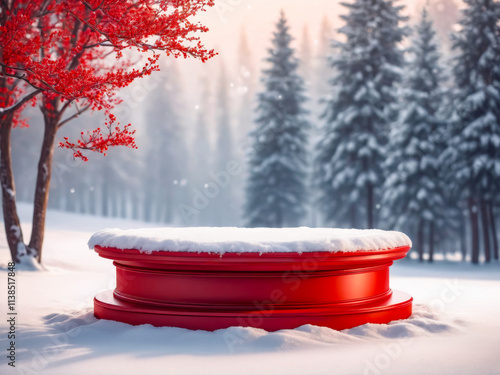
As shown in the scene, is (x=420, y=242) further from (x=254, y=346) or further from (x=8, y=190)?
(x=254, y=346)

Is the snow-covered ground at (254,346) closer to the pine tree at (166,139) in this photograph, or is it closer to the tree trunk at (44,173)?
the tree trunk at (44,173)

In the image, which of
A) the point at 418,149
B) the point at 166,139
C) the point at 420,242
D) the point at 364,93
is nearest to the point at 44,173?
the point at 364,93

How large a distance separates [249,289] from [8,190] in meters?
9.01

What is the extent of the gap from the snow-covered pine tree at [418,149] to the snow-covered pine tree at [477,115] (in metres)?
1.18

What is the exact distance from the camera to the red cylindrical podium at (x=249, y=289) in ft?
21.1

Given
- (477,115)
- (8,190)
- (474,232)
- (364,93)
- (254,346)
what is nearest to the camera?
(254,346)

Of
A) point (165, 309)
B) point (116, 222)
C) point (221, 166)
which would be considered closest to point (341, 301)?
point (165, 309)

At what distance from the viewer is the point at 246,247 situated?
249 inches

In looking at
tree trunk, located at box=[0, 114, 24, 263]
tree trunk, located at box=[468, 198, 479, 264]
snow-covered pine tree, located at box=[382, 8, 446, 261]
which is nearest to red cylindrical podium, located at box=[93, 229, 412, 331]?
tree trunk, located at box=[0, 114, 24, 263]

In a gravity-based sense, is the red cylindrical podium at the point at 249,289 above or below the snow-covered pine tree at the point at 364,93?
below

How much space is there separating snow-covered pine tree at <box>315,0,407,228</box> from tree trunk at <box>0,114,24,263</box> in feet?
53.5

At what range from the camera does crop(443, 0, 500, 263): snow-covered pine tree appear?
2348 centimetres

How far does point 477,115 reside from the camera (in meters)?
24.0

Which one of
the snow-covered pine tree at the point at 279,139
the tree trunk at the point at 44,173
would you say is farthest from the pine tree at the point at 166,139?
the tree trunk at the point at 44,173
